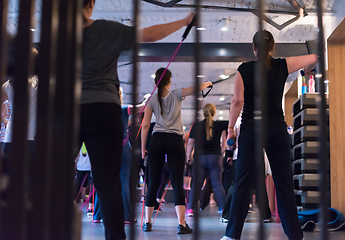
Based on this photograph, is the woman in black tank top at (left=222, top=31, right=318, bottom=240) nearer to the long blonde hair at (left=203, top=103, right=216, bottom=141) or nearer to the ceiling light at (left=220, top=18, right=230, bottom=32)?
the long blonde hair at (left=203, top=103, right=216, bottom=141)

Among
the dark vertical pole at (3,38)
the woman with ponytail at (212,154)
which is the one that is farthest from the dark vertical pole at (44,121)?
the woman with ponytail at (212,154)

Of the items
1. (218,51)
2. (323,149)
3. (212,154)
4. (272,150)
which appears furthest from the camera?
(218,51)

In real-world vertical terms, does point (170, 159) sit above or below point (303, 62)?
below

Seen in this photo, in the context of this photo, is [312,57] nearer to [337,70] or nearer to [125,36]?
[125,36]

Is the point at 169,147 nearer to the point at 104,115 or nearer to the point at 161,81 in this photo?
the point at 161,81

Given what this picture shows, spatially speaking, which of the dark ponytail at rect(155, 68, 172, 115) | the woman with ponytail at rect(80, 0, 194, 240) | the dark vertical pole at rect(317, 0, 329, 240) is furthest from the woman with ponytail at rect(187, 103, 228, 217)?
the dark vertical pole at rect(317, 0, 329, 240)

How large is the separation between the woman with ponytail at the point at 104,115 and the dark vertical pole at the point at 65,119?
0.44 meters

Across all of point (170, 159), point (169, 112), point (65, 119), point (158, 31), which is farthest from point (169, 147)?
point (65, 119)

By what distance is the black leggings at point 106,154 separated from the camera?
154cm

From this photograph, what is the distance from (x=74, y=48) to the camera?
1.10m

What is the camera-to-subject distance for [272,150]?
6.82ft

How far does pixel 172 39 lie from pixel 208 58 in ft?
2.51

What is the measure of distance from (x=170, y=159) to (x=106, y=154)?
4.55 feet

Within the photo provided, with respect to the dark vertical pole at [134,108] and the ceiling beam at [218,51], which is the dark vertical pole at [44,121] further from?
the ceiling beam at [218,51]
